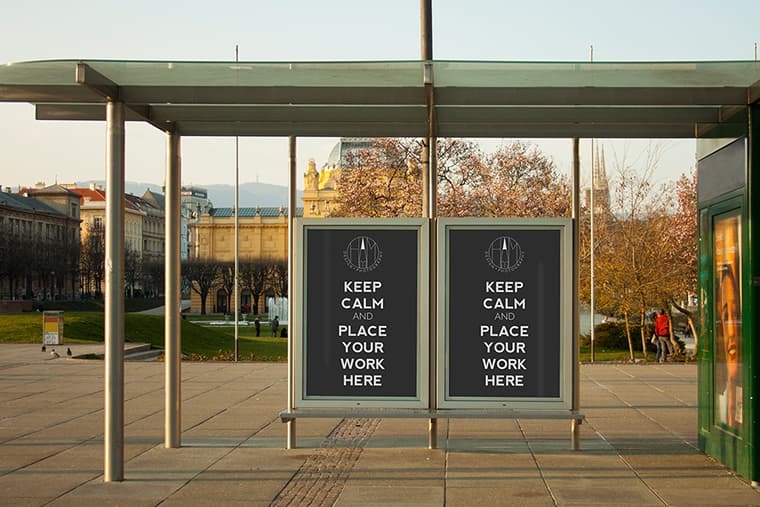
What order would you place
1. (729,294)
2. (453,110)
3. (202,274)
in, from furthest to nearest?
1. (202,274)
2. (453,110)
3. (729,294)

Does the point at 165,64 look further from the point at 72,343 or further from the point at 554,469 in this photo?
the point at 72,343

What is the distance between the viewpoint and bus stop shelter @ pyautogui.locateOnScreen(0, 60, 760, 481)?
961 centimetres

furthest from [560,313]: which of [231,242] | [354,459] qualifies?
[231,242]

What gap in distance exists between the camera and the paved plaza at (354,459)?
30.1ft

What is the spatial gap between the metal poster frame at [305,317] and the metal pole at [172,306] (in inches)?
53.7

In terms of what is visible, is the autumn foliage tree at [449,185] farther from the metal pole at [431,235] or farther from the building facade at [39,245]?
the building facade at [39,245]

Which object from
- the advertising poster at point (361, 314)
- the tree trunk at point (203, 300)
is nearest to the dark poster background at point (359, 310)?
the advertising poster at point (361, 314)

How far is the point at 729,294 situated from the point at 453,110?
3350 mm

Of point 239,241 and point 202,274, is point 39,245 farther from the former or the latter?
point 239,241

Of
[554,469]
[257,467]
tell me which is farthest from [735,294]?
[257,467]

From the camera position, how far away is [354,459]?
11.1 m

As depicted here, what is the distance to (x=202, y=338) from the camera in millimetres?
46250

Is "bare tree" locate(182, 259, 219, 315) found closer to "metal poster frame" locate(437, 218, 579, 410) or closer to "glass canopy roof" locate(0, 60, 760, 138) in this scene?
"glass canopy roof" locate(0, 60, 760, 138)

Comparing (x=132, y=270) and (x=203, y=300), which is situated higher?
(x=132, y=270)
